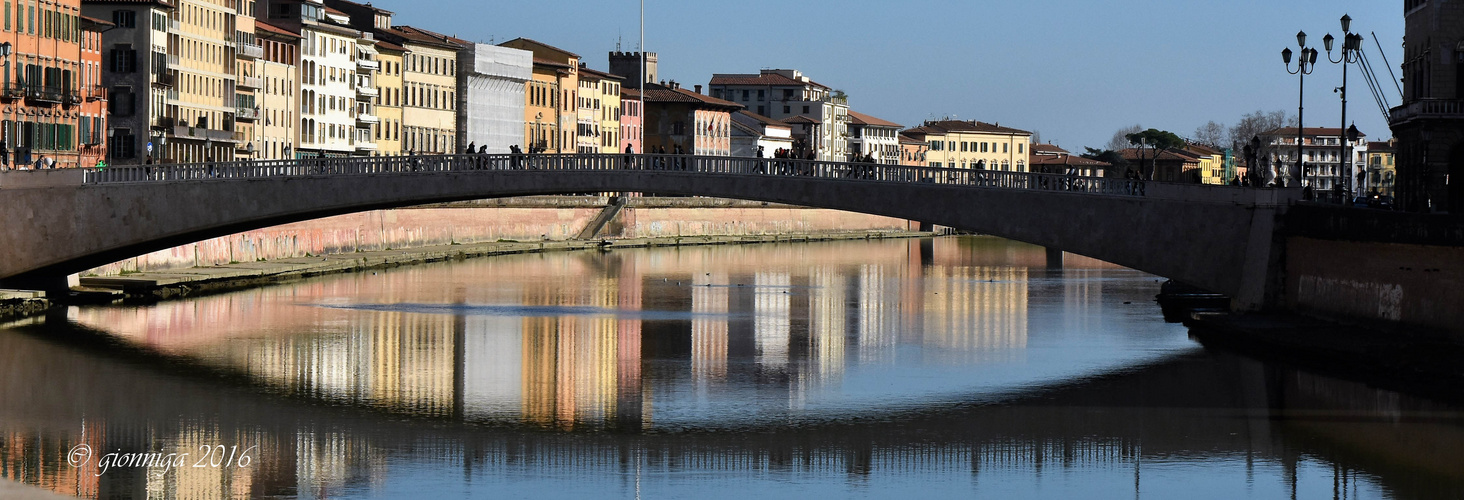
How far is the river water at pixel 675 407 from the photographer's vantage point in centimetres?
2572

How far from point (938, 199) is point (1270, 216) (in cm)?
671

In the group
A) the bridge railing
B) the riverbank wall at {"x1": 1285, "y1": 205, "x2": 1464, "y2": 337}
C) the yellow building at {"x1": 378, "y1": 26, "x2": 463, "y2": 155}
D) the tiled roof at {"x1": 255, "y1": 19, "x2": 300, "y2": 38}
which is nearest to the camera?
the riverbank wall at {"x1": 1285, "y1": 205, "x2": 1464, "y2": 337}

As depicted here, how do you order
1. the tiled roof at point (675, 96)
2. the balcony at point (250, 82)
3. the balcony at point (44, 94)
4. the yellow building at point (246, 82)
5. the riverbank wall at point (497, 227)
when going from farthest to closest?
the tiled roof at point (675, 96)
the balcony at point (250, 82)
the yellow building at point (246, 82)
the riverbank wall at point (497, 227)
the balcony at point (44, 94)

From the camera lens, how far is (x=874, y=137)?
6462 inches

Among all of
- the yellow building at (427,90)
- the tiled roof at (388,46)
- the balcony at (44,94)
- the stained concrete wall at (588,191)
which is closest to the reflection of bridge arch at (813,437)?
the stained concrete wall at (588,191)

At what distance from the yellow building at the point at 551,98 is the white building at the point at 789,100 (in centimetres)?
3959

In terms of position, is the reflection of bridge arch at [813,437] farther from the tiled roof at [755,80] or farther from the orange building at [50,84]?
the tiled roof at [755,80]

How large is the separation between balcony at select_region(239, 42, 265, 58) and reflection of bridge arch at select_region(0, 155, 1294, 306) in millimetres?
33605

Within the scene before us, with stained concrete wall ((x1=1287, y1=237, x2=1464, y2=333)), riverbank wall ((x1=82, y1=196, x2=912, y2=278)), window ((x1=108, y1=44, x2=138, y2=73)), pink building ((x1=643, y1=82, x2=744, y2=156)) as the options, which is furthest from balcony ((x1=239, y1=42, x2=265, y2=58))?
stained concrete wall ((x1=1287, y1=237, x2=1464, y2=333))

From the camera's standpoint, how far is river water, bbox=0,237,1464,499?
25719 mm

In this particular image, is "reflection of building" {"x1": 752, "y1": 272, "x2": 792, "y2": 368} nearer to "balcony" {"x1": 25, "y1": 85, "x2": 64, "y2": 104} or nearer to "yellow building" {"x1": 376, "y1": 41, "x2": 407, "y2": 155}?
"balcony" {"x1": 25, "y1": 85, "x2": 64, "y2": 104}

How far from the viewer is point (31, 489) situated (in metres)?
22.1

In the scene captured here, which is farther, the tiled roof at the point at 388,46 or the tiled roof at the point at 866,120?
the tiled roof at the point at 866,120

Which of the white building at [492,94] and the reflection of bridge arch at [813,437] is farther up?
the white building at [492,94]
